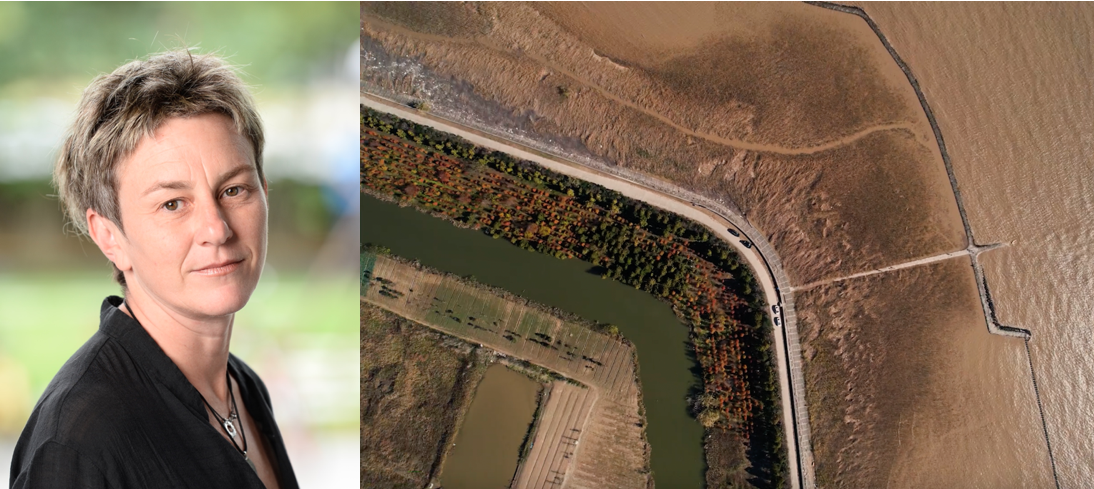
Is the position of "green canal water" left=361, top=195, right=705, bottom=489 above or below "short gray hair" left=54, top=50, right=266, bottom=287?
above

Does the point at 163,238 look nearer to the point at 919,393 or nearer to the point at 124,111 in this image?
the point at 124,111

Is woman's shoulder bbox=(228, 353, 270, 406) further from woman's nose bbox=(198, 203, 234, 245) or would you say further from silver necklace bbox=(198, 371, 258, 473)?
woman's nose bbox=(198, 203, 234, 245)

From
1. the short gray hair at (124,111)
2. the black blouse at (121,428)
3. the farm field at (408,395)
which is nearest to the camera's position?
the black blouse at (121,428)

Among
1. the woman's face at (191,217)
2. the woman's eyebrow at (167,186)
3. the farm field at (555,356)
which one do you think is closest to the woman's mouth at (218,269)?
the woman's face at (191,217)

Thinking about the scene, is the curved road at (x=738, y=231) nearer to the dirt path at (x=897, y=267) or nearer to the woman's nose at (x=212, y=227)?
the dirt path at (x=897, y=267)

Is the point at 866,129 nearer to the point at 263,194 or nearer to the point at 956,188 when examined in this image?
the point at 956,188

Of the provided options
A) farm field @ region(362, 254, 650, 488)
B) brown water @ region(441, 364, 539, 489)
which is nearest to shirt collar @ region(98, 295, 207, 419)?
farm field @ region(362, 254, 650, 488)
